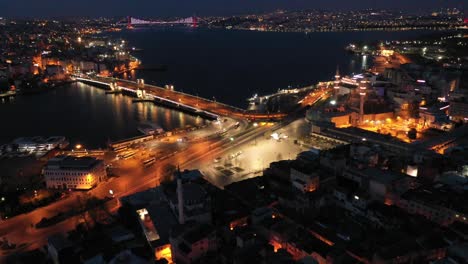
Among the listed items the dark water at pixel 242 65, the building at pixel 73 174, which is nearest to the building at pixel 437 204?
the building at pixel 73 174

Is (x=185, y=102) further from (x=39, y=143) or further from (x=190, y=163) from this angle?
(x=190, y=163)

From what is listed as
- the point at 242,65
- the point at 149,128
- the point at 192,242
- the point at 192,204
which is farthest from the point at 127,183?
the point at 242,65

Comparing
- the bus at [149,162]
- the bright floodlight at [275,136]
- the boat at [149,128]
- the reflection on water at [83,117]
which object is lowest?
the reflection on water at [83,117]

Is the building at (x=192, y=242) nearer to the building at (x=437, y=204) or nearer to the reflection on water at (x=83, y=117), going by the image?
the building at (x=437, y=204)

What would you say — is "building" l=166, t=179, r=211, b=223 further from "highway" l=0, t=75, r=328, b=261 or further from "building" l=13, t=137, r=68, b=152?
"building" l=13, t=137, r=68, b=152

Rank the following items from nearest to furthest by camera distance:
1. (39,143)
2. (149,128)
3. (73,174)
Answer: (73,174)
(39,143)
(149,128)

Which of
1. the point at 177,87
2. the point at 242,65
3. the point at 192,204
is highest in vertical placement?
the point at 242,65
